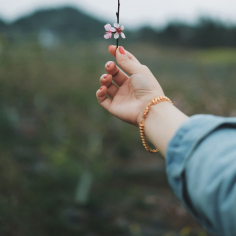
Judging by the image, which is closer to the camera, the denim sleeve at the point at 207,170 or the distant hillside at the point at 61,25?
the denim sleeve at the point at 207,170

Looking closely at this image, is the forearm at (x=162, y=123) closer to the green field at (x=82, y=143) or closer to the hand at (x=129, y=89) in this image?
the hand at (x=129, y=89)

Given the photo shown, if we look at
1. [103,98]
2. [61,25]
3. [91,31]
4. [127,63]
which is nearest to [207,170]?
[127,63]

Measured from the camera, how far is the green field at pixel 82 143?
3754 mm

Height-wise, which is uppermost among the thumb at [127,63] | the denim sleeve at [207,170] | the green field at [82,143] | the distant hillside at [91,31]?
the thumb at [127,63]

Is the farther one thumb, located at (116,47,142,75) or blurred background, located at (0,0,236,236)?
blurred background, located at (0,0,236,236)

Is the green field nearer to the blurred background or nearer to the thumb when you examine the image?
the blurred background

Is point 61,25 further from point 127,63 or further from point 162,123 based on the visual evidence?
point 162,123

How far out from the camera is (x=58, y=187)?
4.25m

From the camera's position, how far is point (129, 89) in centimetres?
146

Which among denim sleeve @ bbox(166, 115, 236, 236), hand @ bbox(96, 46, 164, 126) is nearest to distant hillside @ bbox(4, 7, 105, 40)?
hand @ bbox(96, 46, 164, 126)

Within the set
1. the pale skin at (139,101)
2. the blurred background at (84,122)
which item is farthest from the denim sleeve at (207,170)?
the blurred background at (84,122)

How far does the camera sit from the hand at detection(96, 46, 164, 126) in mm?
1230

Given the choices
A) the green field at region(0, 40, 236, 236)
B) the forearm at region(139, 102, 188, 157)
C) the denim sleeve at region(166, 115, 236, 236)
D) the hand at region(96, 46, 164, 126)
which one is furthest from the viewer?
the green field at region(0, 40, 236, 236)

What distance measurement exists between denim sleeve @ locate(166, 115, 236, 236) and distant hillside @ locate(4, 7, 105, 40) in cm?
559
